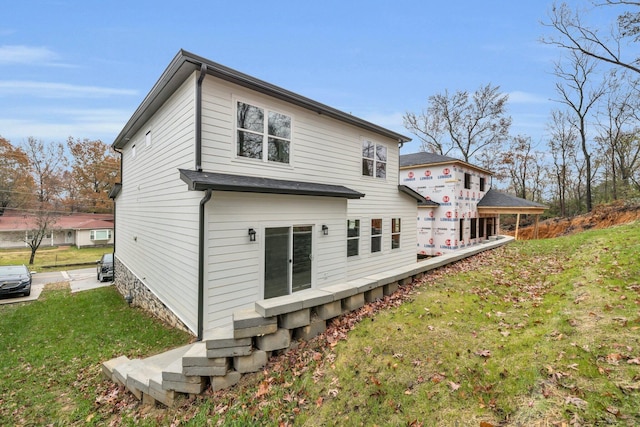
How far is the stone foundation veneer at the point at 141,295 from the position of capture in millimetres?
7203

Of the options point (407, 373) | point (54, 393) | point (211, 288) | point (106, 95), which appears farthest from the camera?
point (106, 95)

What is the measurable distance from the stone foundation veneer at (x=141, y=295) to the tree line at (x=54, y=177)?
1922 centimetres

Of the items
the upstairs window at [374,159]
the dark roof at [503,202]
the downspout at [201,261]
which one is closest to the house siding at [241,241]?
the downspout at [201,261]

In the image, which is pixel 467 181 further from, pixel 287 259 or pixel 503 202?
pixel 287 259

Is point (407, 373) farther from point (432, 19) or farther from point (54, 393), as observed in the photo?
point (432, 19)

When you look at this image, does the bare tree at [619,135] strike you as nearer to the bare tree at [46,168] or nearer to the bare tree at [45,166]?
the bare tree at [46,168]

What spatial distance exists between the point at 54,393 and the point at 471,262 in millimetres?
11381

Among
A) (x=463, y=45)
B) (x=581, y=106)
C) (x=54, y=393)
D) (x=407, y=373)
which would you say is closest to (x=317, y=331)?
(x=407, y=373)

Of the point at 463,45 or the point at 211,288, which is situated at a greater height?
the point at 463,45

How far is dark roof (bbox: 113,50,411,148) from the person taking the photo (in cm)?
596

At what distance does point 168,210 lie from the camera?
7547 millimetres

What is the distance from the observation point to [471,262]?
995 cm

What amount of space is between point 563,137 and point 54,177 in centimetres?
5589

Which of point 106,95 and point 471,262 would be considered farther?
point 106,95
